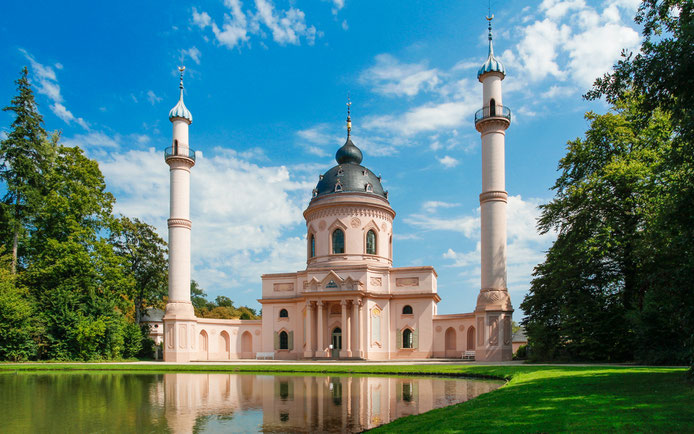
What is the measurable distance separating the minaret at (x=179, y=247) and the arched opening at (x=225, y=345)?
6030 mm

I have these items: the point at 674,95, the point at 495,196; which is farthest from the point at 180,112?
the point at 674,95

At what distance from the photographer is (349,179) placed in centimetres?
5022

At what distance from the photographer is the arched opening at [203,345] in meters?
46.7

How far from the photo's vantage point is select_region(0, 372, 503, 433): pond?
37.7 ft

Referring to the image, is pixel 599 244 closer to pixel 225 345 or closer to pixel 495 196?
pixel 495 196

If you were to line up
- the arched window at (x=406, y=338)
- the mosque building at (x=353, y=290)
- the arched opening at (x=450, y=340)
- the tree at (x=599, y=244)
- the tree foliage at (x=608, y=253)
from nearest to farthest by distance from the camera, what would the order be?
the tree foliage at (x=608, y=253), the tree at (x=599, y=244), the mosque building at (x=353, y=290), the arched opening at (x=450, y=340), the arched window at (x=406, y=338)

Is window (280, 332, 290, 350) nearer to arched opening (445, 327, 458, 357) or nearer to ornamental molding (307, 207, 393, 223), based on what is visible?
ornamental molding (307, 207, 393, 223)

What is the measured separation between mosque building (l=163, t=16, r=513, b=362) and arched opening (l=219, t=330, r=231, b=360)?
0.09m

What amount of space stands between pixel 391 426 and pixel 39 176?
4050 centimetres

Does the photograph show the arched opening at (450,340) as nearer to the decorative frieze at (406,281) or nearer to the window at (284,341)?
the decorative frieze at (406,281)

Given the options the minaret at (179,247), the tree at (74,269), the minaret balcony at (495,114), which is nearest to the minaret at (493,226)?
the minaret balcony at (495,114)

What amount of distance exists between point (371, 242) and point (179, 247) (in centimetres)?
1628

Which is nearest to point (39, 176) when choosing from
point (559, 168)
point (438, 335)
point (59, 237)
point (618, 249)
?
point (59, 237)

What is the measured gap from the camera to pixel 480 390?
17812mm
